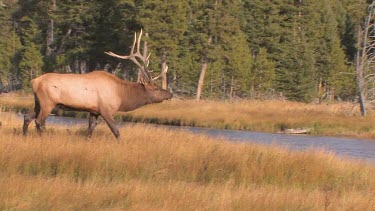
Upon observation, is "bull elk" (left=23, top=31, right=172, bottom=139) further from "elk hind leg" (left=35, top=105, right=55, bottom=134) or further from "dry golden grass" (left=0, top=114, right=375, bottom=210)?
"dry golden grass" (left=0, top=114, right=375, bottom=210)

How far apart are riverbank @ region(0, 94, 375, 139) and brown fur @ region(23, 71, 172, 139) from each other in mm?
14497

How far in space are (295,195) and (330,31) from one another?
5791 centimetres

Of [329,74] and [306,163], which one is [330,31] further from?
[306,163]

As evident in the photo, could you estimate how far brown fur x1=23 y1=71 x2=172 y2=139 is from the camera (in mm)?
13016

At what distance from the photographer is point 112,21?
4400 cm

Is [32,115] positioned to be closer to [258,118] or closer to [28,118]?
[28,118]

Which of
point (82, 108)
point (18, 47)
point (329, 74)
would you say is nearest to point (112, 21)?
point (18, 47)

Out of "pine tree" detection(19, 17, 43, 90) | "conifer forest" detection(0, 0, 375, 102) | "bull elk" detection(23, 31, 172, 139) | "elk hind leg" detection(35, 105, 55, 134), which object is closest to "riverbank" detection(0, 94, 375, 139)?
"conifer forest" detection(0, 0, 375, 102)

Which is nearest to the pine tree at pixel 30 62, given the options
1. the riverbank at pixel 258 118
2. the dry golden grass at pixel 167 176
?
the riverbank at pixel 258 118

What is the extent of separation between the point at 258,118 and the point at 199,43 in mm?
15458

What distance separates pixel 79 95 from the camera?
13148mm

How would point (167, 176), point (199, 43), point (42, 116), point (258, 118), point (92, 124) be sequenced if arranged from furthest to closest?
point (199, 43), point (258, 118), point (92, 124), point (42, 116), point (167, 176)

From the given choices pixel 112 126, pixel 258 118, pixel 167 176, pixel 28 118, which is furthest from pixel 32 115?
pixel 258 118

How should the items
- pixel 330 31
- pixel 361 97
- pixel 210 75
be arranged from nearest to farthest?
pixel 361 97 → pixel 210 75 → pixel 330 31
